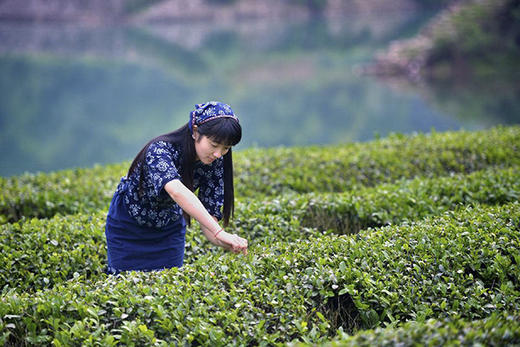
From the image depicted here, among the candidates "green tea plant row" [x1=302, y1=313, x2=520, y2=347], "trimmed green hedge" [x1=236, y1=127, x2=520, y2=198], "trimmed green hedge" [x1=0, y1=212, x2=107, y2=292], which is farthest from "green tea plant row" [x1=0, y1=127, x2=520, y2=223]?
"green tea plant row" [x1=302, y1=313, x2=520, y2=347]

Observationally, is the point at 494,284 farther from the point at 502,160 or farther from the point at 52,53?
the point at 52,53

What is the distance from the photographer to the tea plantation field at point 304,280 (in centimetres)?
239

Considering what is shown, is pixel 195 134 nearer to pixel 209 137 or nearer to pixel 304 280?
pixel 209 137

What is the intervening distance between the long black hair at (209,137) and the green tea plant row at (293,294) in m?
0.45

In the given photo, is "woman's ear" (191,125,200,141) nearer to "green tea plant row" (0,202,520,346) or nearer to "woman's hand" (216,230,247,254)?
"woman's hand" (216,230,247,254)

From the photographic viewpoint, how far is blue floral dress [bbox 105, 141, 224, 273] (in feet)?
9.37

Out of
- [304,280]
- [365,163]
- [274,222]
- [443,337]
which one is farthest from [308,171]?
[443,337]

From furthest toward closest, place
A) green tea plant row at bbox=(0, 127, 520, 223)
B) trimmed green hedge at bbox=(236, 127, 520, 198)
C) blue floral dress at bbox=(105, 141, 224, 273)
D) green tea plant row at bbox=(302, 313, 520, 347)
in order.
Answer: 1. trimmed green hedge at bbox=(236, 127, 520, 198)
2. green tea plant row at bbox=(0, 127, 520, 223)
3. blue floral dress at bbox=(105, 141, 224, 273)
4. green tea plant row at bbox=(302, 313, 520, 347)

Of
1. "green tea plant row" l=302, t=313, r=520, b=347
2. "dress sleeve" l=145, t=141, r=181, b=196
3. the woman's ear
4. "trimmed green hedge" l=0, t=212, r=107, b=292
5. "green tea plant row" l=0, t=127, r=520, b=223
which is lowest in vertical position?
"green tea plant row" l=302, t=313, r=520, b=347

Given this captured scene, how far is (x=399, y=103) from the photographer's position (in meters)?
16.5

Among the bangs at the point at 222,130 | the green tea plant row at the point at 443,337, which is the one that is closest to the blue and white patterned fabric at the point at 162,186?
the bangs at the point at 222,130

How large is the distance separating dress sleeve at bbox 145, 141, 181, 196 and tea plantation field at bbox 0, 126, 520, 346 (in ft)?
1.77

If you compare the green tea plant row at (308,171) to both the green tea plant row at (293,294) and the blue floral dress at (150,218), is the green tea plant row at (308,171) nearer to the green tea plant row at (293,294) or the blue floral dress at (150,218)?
the blue floral dress at (150,218)

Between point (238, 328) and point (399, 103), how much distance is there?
15.1 meters
